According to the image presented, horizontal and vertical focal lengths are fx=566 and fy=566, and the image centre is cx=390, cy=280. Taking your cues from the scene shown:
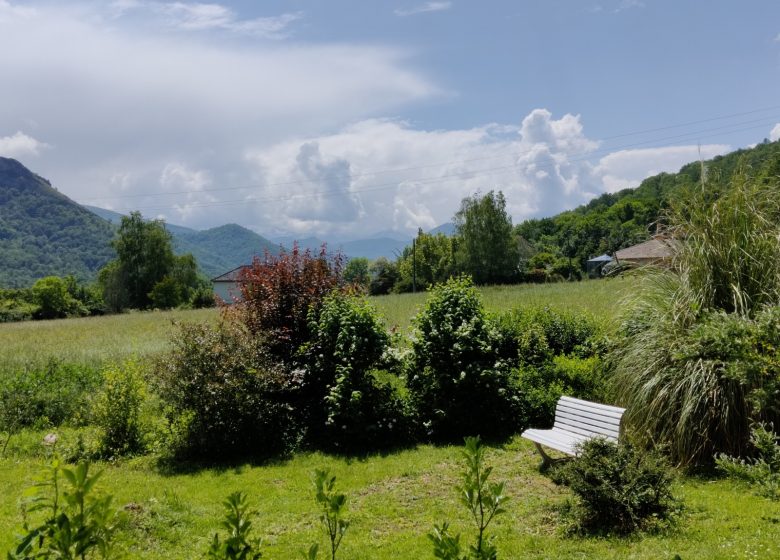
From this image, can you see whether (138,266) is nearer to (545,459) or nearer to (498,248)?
(498,248)

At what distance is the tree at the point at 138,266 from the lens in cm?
5800

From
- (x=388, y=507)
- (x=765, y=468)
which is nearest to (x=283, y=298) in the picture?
(x=388, y=507)

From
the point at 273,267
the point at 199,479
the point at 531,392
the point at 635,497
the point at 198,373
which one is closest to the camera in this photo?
the point at 635,497

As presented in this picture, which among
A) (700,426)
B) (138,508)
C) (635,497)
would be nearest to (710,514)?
(635,497)

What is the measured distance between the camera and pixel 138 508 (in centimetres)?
532

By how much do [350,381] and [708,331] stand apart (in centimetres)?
460

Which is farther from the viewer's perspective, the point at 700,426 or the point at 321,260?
the point at 321,260

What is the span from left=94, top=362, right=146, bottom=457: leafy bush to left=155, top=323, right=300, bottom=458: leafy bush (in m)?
0.49

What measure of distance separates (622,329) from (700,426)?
192 centimetres

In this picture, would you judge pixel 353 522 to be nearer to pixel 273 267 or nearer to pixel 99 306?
pixel 273 267

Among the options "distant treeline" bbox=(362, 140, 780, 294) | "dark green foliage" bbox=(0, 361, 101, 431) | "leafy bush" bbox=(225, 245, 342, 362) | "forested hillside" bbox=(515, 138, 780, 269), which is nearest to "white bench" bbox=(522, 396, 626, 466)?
"leafy bush" bbox=(225, 245, 342, 362)

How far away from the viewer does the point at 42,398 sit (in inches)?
376

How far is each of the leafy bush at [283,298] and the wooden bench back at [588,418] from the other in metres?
4.04

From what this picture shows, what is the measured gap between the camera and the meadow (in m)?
4.44
